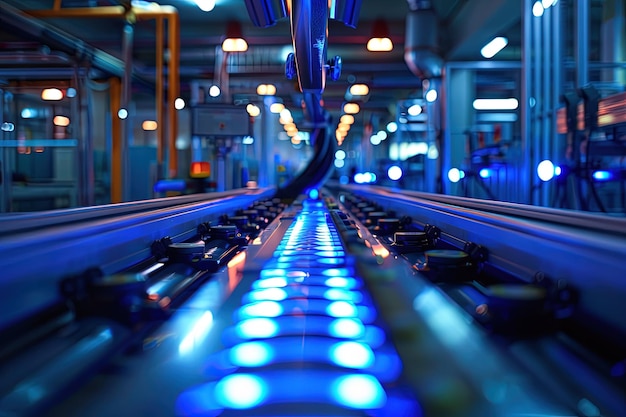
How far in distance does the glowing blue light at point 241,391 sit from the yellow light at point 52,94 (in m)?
4.67

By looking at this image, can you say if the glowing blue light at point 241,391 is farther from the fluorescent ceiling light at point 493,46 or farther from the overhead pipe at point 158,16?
the fluorescent ceiling light at point 493,46

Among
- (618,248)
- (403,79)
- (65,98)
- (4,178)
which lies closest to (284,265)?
(618,248)

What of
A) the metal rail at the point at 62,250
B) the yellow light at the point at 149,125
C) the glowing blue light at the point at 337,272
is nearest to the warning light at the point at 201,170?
the metal rail at the point at 62,250

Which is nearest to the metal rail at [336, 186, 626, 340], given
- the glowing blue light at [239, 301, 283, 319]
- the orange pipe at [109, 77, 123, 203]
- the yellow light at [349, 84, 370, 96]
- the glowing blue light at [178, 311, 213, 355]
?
the glowing blue light at [239, 301, 283, 319]

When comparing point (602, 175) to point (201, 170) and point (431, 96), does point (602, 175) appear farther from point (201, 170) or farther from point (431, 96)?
point (431, 96)

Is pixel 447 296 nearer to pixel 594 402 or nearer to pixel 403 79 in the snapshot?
pixel 594 402

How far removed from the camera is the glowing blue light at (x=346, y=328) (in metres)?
0.71

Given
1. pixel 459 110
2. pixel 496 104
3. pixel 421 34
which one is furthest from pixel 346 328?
pixel 496 104

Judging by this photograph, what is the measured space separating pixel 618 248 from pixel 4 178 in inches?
184

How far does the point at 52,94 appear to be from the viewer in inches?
180

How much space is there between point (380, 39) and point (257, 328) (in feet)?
19.2

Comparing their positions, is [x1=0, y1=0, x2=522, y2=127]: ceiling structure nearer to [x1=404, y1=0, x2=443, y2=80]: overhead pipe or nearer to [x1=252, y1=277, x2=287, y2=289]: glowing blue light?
[x1=404, y1=0, x2=443, y2=80]: overhead pipe

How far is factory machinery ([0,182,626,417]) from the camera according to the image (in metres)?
0.53

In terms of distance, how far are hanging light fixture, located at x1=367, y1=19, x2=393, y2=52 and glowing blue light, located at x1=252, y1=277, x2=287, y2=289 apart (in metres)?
5.51
